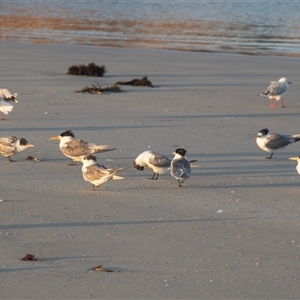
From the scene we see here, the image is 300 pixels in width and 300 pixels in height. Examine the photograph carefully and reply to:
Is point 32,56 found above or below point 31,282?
below

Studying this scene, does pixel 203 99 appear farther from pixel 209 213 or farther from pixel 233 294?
pixel 233 294

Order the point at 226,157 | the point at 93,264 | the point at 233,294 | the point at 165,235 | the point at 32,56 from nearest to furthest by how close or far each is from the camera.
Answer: the point at 233,294, the point at 93,264, the point at 165,235, the point at 226,157, the point at 32,56

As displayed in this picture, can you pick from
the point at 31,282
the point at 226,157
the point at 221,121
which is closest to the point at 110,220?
the point at 31,282

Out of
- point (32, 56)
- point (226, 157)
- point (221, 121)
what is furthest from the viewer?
point (32, 56)

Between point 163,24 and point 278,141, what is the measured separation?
23.6 meters

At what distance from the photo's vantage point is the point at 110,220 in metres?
7.09

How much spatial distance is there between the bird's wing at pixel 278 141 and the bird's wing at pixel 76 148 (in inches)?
84.7

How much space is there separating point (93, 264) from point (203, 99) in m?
7.94

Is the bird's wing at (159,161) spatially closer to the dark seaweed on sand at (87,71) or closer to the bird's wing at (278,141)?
the bird's wing at (278,141)

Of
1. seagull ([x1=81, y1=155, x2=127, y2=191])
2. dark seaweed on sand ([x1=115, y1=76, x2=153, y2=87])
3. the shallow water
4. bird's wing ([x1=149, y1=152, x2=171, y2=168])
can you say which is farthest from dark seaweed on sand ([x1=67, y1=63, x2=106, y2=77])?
seagull ([x1=81, y1=155, x2=127, y2=191])

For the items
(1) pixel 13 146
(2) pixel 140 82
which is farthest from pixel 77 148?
(2) pixel 140 82

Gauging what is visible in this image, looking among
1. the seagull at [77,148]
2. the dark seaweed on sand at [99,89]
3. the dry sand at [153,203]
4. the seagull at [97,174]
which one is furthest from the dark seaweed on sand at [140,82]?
the seagull at [97,174]

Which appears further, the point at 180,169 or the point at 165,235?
the point at 180,169

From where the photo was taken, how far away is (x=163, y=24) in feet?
107
